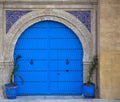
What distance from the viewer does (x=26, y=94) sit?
1071 centimetres

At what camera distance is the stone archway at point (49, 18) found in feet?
34.4

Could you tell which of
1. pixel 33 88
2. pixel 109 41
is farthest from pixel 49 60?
pixel 109 41

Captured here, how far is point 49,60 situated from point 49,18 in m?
1.19

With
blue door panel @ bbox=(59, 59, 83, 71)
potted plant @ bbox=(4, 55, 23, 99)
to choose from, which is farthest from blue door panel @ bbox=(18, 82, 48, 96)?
blue door panel @ bbox=(59, 59, 83, 71)

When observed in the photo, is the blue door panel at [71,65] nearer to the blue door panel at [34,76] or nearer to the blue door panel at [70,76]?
the blue door panel at [70,76]

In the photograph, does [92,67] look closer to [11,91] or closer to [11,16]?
[11,91]

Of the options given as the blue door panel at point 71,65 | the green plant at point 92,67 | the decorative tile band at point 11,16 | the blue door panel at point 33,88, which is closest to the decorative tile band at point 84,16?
the green plant at point 92,67

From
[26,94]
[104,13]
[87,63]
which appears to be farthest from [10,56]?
[104,13]

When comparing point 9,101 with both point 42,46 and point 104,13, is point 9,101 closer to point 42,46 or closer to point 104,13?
point 42,46

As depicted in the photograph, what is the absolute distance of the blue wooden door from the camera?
1068 cm

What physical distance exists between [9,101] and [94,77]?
2.46 metres

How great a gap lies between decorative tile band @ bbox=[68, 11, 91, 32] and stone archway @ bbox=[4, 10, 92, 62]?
10 centimetres

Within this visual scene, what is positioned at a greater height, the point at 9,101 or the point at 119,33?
the point at 119,33

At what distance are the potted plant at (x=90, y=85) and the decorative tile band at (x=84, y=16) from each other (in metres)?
0.96
